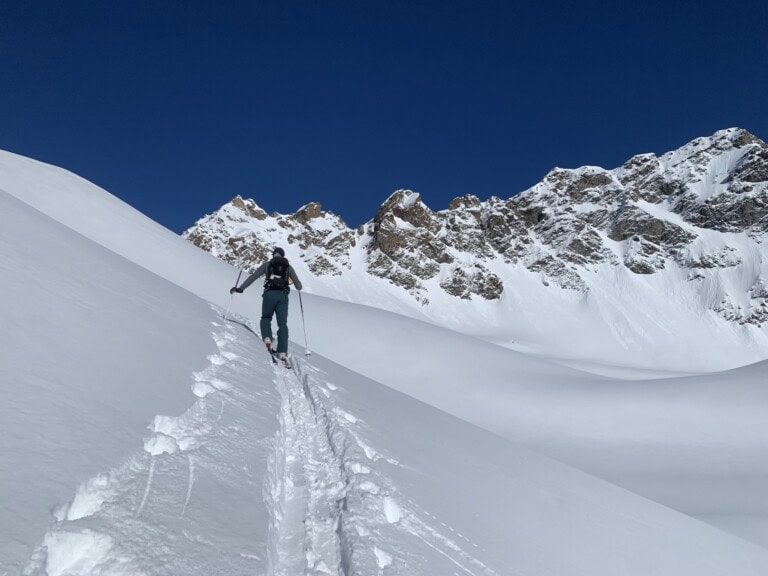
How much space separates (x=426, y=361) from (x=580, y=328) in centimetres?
8517

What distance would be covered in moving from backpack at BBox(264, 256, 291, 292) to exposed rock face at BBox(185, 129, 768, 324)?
93845mm

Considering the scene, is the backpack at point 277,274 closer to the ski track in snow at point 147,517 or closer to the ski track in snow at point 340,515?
the ski track in snow at point 340,515

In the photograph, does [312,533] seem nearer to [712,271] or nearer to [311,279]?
[311,279]

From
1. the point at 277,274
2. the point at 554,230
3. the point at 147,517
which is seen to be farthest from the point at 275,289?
the point at 554,230

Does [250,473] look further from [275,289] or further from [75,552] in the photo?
[275,289]

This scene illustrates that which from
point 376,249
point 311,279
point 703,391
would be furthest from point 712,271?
point 703,391

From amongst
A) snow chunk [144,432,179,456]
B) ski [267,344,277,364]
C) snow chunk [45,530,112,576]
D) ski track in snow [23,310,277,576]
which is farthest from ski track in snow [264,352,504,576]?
ski [267,344,277,364]

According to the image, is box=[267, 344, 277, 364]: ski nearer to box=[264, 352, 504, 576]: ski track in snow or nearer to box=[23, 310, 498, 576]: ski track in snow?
box=[23, 310, 498, 576]: ski track in snow

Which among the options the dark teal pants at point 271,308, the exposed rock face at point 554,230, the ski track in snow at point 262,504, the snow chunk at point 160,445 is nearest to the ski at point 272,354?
the dark teal pants at point 271,308

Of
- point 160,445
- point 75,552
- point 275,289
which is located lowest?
point 75,552

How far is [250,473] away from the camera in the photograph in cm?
318

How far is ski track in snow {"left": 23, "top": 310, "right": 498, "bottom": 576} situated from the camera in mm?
1956

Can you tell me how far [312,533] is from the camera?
112 inches

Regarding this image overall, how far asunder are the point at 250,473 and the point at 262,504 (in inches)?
14.2
